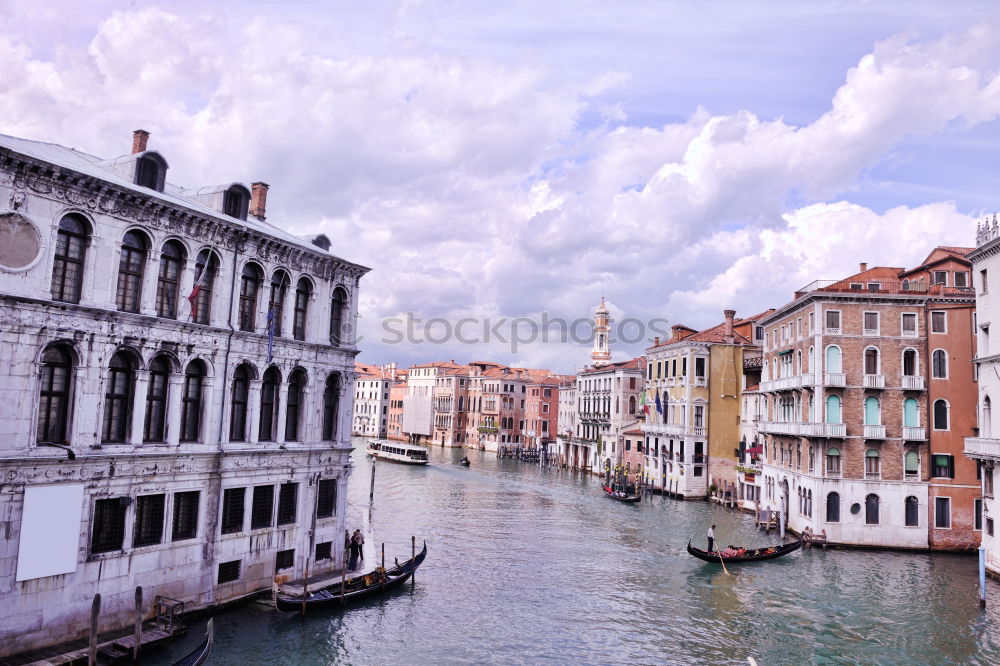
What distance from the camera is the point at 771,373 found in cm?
4031

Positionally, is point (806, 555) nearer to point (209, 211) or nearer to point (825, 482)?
point (825, 482)

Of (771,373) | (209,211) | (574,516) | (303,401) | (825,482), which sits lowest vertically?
(574,516)

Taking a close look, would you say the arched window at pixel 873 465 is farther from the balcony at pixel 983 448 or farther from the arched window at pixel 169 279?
the arched window at pixel 169 279

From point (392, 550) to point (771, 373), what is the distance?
23.0 m

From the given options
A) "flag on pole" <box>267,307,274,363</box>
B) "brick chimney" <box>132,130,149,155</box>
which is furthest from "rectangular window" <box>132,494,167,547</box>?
"brick chimney" <box>132,130,149,155</box>

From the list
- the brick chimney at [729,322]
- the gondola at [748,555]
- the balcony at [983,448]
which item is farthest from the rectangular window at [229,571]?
the brick chimney at [729,322]

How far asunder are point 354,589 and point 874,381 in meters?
24.5

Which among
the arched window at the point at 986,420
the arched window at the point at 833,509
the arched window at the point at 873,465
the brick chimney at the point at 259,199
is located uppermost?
the brick chimney at the point at 259,199

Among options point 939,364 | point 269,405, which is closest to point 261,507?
point 269,405

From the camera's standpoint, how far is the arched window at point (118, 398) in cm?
1711

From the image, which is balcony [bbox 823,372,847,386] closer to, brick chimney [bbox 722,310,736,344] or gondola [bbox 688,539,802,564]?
gondola [bbox 688,539,802,564]

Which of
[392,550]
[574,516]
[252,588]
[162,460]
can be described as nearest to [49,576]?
[162,460]

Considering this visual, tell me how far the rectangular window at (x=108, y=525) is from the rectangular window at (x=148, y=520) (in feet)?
1.10

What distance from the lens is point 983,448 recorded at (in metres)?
26.3
